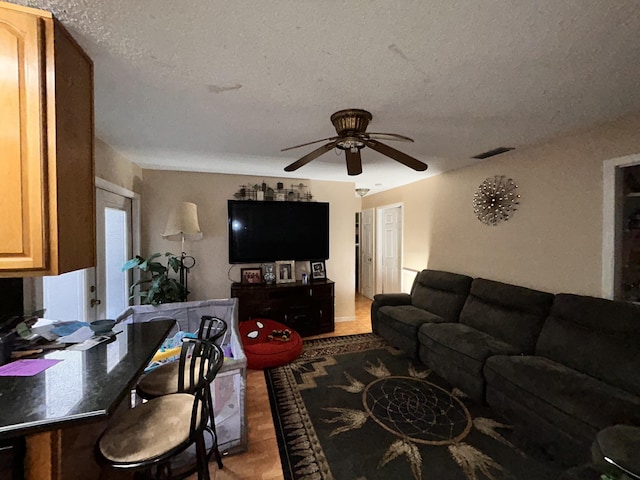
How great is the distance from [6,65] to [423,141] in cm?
261

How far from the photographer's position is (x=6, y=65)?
101 centimetres

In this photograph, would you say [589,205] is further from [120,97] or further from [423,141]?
[120,97]

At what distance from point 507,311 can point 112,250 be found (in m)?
3.98

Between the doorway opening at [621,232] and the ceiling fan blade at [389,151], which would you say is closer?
the ceiling fan blade at [389,151]

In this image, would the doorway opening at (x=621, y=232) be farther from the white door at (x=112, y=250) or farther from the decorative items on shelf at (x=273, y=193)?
the white door at (x=112, y=250)

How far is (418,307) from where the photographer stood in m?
3.65

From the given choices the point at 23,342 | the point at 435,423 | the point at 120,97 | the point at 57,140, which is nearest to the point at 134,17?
the point at 57,140

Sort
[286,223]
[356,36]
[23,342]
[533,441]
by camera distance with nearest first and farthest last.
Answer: [356,36] → [23,342] → [533,441] → [286,223]

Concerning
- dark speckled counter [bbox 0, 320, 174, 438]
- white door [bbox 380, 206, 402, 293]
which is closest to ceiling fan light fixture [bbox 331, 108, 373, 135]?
dark speckled counter [bbox 0, 320, 174, 438]

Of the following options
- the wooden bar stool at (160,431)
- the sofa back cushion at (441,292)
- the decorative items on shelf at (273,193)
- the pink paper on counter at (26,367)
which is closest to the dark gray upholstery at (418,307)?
the sofa back cushion at (441,292)

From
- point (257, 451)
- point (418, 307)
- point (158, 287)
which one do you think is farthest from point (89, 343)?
point (418, 307)

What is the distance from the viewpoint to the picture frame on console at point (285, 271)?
401cm

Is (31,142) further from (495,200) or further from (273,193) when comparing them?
(495,200)

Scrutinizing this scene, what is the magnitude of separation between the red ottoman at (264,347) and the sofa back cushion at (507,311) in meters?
1.90
